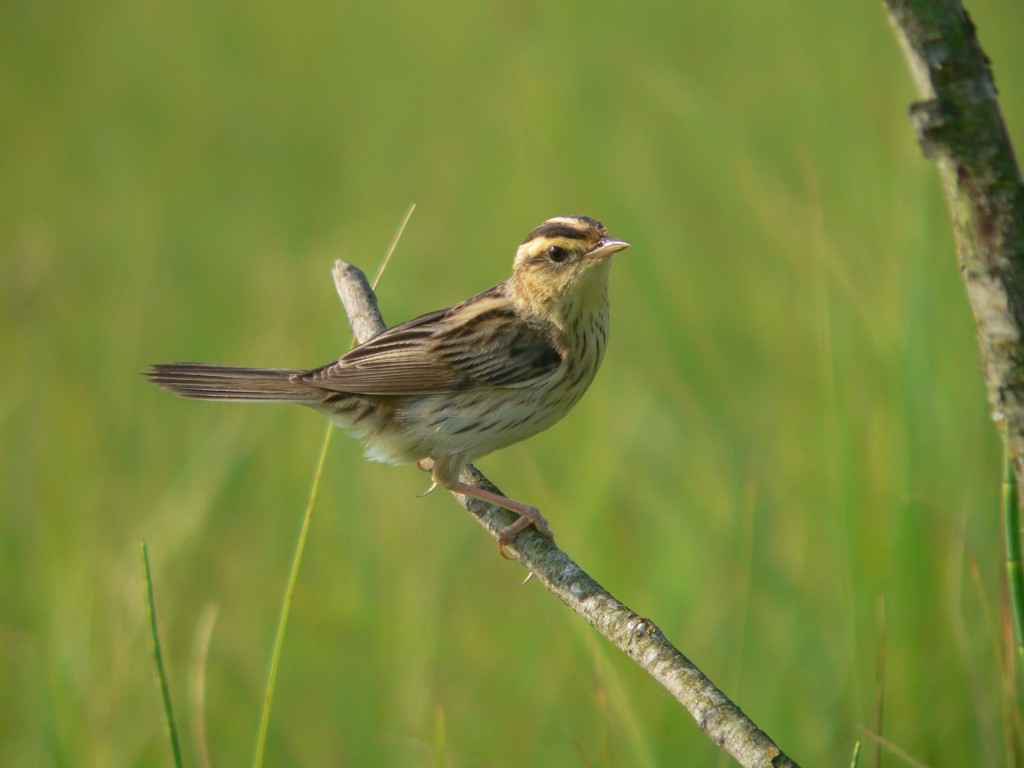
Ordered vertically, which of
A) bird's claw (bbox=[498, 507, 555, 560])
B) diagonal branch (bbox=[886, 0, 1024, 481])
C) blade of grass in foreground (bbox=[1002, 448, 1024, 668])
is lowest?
blade of grass in foreground (bbox=[1002, 448, 1024, 668])

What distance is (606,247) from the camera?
3832 millimetres

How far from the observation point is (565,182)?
30.0 feet

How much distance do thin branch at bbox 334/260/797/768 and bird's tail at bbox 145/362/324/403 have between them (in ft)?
4.37

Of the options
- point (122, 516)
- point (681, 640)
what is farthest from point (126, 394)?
point (681, 640)

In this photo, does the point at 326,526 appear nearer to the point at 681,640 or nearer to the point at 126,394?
the point at 126,394

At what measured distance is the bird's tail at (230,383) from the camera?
382 cm

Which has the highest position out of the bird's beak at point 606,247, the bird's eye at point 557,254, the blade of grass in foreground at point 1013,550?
the bird's eye at point 557,254

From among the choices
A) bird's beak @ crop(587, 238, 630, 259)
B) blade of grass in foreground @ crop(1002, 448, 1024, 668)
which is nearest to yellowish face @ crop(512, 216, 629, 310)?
bird's beak @ crop(587, 238, 630, 259)

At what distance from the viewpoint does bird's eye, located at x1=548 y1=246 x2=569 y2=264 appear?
13.2 ft

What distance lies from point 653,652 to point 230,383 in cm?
225

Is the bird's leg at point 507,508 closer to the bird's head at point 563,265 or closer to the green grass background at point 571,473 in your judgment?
the green grass background at point 571,473

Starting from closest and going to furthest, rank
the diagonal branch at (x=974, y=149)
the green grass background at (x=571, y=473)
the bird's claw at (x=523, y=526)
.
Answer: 1. the diagonal branch at (x=974, y=149)
2. the bird's claw at (x=523, y=526)
3. the green grass background at (x=571, y=473)

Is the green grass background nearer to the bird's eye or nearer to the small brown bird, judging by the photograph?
the small brown bird

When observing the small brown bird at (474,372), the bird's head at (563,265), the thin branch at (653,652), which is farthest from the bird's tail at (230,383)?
the thin branch at (653,652)
